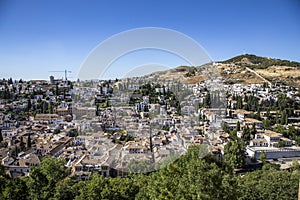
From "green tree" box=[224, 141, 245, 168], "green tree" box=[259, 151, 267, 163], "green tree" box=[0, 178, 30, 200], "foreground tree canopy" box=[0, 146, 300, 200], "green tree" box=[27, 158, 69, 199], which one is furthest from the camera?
"green tree" box=[259, 151, 267, 163]

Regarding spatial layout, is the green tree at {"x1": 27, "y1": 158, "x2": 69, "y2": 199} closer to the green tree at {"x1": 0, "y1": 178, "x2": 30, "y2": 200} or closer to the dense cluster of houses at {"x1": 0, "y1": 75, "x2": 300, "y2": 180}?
the green tree at {"x1": 0, "y1": 178, "x2": 30, "y2": 200}

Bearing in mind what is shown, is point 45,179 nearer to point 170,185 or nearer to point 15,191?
point 15,191

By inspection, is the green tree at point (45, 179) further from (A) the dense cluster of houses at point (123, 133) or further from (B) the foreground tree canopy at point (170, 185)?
(A) the dense cluster of houses at point (123, 133)

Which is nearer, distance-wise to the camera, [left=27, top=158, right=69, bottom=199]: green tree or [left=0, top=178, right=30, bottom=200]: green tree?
[left=0, top=178, right=30, bottom=200]: green tree

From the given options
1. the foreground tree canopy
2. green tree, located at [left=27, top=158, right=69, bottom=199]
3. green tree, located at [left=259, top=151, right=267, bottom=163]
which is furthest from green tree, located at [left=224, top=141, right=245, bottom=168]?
green tree, located at [left=27, top=158, right=69, bottom=199]

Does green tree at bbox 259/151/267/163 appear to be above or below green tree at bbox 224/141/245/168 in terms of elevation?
below

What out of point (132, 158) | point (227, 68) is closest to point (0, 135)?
point (132, 158)

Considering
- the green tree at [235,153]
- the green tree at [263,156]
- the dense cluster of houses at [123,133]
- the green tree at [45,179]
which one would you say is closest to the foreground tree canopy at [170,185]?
the green tree at [45,179]

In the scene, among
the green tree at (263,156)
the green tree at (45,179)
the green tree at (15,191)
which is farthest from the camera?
the green tree at (263,156)
